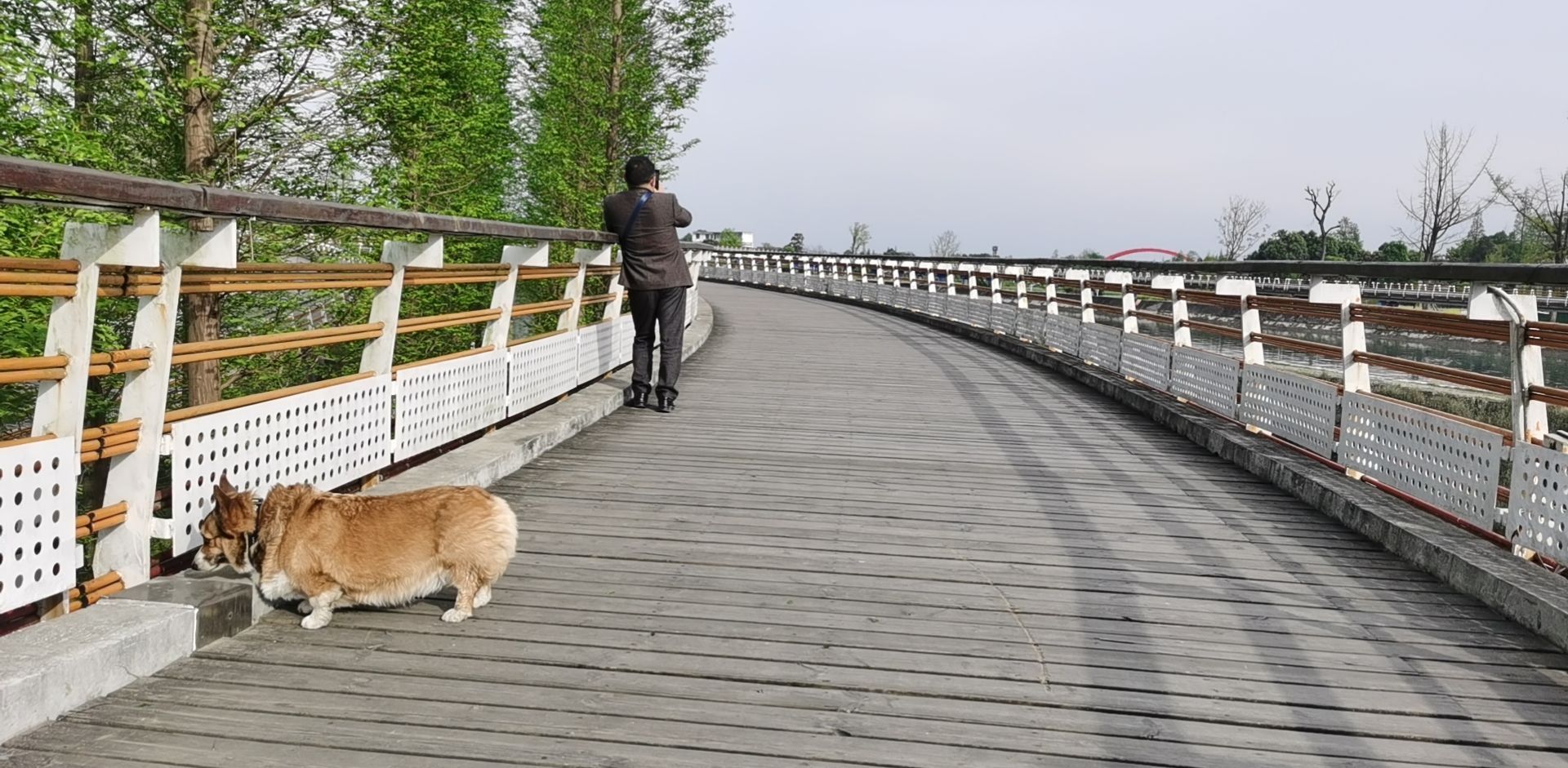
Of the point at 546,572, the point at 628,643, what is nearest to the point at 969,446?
the point at 546,572

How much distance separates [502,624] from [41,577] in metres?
1.37

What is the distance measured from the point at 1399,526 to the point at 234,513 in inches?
195

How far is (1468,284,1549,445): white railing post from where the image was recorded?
4.89 metres

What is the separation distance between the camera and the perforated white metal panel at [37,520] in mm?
3008

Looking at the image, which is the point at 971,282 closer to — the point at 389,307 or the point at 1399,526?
the point at 1399,526

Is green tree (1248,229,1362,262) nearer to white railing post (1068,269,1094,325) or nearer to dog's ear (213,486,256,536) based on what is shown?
white railing post (1068,269,1094,325)

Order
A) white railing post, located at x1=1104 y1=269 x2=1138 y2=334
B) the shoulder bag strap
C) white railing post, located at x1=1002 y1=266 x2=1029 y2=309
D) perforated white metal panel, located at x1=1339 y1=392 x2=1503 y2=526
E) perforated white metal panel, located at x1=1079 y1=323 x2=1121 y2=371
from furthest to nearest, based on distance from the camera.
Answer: white railing post, located at x1=1002 y1=266 x2=1029 y2=309 → perforated white metal panel, located at x1=1079 y1=323 x2=1121 y2=371 → white railing post, located at x1=1104 y1=269 x2=1138 y2=334 → the shoulder bag strap → perforated white metal panel, located at x1=1339 y1=392 x2=1503 y2=526

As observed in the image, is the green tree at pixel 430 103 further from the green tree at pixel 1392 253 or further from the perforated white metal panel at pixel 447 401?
the green tree at pixel 1392 253

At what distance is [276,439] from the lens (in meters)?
4.50

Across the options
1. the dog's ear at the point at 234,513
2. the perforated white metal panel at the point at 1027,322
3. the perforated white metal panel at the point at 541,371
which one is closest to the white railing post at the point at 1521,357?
the dog's ear at the point at 234,513

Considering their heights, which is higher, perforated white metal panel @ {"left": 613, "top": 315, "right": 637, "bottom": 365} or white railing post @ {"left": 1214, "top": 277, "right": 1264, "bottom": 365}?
white railing post @ {"left": 1214, "top": 277, "right": 1264, "bottom": 365}

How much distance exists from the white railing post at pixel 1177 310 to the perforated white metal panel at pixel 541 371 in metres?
5.42

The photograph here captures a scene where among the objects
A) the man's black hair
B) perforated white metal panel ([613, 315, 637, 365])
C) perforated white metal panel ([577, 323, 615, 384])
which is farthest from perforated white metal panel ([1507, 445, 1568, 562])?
perforated white metal panel ([613, 315, 637, 365])

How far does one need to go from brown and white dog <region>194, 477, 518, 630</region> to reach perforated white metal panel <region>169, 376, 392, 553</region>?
15 centimetres
